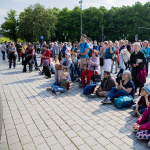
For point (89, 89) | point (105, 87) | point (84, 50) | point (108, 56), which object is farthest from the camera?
point (108, 56)

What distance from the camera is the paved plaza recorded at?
360 cm

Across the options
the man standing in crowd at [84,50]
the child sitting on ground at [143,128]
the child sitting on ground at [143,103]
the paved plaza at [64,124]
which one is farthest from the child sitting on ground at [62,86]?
the child sitting on ground at [143,128]

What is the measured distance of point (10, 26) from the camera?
5606 centimetres

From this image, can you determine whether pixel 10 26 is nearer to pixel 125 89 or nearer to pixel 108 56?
pixel 108 56

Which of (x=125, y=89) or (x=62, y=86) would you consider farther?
(x=62, y=86)

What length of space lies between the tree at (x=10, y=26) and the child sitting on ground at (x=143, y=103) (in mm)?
56562

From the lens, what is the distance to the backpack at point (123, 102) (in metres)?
5.40

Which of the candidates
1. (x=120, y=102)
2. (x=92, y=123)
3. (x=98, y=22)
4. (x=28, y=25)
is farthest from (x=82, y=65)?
(x=98, y=22)

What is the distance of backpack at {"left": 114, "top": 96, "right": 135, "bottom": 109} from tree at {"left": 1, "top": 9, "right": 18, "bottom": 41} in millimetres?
55859

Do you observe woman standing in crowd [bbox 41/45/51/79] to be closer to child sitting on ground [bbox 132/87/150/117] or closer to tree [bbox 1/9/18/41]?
child sitting on ground [bbox 132/87/150/117]

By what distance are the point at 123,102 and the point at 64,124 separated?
2095mm

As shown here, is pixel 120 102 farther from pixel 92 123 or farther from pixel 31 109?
pixel 31 109

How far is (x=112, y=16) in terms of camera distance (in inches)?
1983

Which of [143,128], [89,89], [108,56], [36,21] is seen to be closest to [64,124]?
[143,128]
